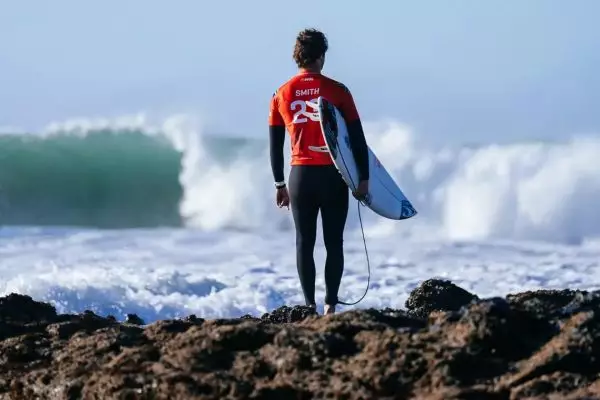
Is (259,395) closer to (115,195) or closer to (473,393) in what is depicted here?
(473,393)

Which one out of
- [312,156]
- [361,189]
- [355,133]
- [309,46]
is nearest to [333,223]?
[361,189]

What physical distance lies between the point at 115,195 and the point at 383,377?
20.3m

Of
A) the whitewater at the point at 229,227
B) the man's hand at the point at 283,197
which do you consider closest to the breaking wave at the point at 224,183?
the whitewater at the point at 229,227

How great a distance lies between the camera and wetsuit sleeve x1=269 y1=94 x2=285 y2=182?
643cm

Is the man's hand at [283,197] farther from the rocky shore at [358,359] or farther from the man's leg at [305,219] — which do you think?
the rocky shore at [358,359]

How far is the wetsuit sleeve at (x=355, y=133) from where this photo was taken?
6230mm

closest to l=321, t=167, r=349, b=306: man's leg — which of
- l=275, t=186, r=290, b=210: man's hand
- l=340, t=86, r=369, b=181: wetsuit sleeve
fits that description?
l=340, t=86, r=369, b=181: wetsuit sleeve

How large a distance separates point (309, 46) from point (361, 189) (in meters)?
0.73

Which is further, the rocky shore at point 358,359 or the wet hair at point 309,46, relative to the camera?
the wet hair at point 309,46

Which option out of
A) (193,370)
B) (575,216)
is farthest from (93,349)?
(575,216)

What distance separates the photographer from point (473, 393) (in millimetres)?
3828

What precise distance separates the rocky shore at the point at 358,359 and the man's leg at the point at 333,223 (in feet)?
5.10

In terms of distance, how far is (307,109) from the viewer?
20.5 feet

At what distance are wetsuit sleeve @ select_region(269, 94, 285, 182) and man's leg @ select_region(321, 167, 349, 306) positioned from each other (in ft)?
0.99
